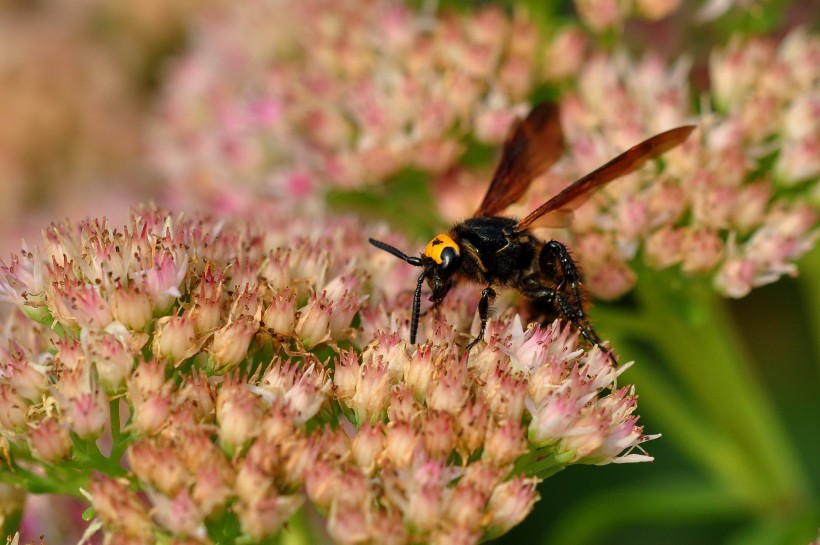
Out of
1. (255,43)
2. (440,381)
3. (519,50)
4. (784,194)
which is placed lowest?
(440,381)

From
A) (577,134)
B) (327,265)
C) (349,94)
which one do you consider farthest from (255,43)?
(327,265)

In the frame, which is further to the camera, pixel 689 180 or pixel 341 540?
pixel 689 180

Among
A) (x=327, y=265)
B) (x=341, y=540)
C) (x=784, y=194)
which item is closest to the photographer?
(x=341, y=540)

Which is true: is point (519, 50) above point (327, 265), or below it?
above

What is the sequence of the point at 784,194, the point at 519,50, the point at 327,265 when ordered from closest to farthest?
1. the point at 327,265
2. the point at 784,194
3. the point at 519,50

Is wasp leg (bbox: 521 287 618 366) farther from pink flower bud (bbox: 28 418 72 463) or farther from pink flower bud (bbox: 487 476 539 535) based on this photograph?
pink flower bud (bbox: 28 418 72 463)

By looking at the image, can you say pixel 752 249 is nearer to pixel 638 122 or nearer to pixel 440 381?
pixel 638 122
